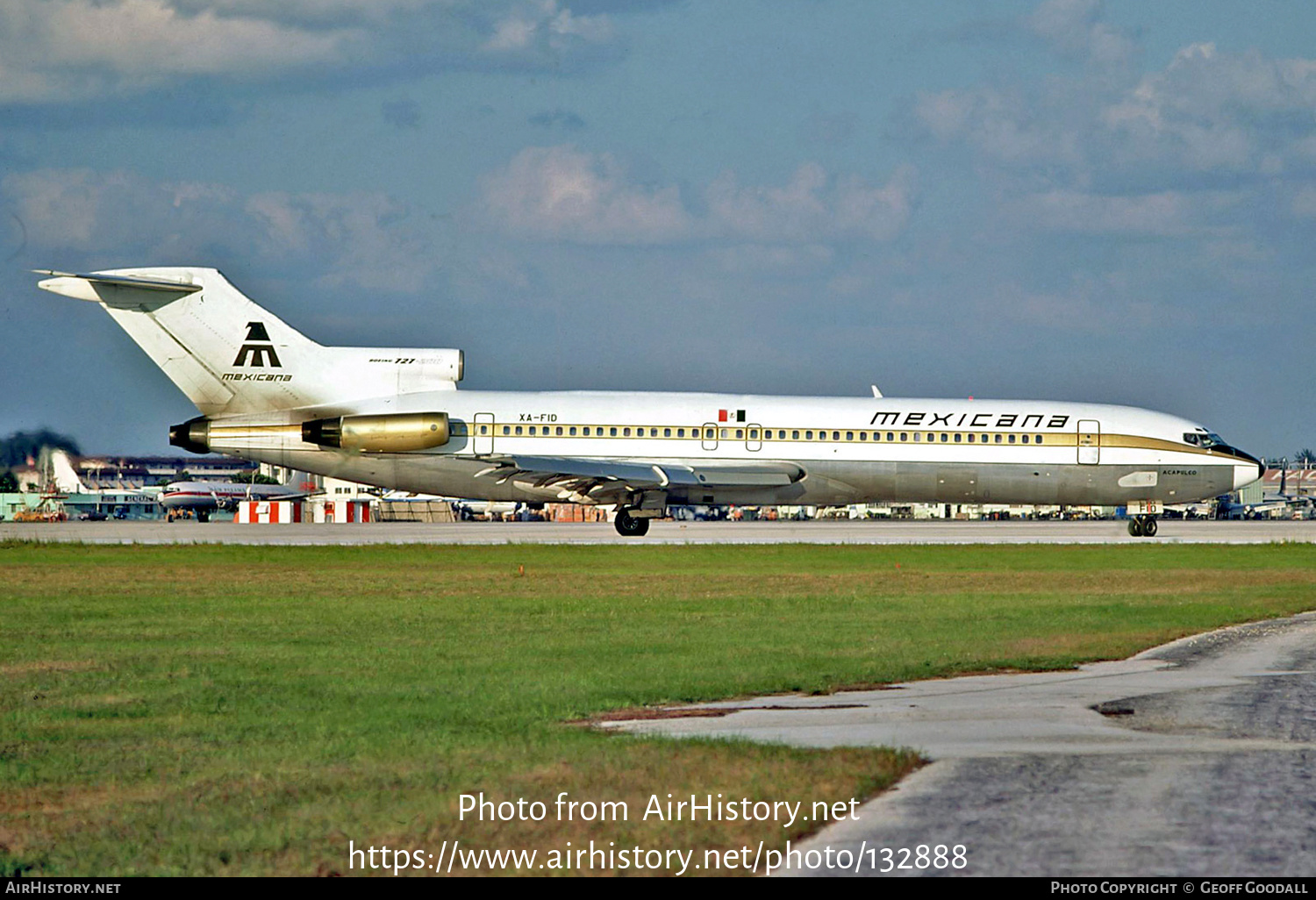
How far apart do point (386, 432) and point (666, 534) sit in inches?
381

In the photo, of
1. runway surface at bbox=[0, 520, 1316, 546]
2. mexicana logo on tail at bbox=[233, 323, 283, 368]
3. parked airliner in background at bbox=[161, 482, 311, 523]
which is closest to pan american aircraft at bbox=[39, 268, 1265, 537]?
mexicana logo on tail at bbox=[233, 323, 283, 368]

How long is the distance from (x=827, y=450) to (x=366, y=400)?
1346cm

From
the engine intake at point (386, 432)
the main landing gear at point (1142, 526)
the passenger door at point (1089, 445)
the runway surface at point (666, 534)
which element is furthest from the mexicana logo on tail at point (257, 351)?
the main landing gear at point (1142, 526)

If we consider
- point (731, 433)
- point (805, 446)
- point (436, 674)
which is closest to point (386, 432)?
point (731, 433)

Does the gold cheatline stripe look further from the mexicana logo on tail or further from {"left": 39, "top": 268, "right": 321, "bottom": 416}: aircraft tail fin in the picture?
the mexicana logo on tail

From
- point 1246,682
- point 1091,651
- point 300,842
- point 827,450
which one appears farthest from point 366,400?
point 300,842

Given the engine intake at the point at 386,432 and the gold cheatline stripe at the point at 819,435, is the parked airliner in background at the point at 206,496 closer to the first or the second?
the gold cheatline stripe at the point at 819,435

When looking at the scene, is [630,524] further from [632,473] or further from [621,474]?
[621,474]

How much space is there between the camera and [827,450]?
4281cm

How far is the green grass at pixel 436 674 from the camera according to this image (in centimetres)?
863

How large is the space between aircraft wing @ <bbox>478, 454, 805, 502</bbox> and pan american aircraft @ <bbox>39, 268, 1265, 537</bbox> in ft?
0.21

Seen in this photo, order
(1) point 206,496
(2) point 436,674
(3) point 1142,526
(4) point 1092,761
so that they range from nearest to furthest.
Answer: (4) point 1092,761 < (2) point 436,674 < (3) point 1142,526 < (1) point 206,496

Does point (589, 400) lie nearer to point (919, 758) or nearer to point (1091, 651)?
point (1091, 651)

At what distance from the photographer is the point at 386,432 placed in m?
41.1
